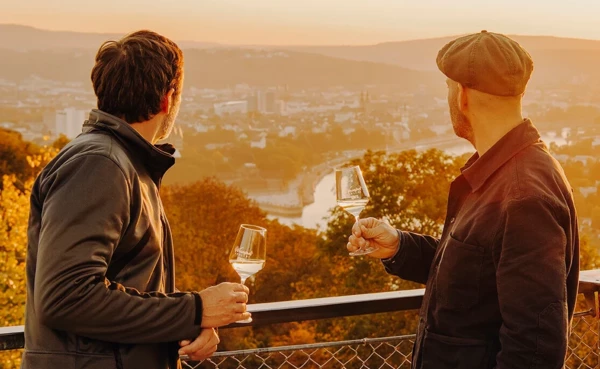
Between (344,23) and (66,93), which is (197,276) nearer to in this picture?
(66,93)

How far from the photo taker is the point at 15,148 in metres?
37.8

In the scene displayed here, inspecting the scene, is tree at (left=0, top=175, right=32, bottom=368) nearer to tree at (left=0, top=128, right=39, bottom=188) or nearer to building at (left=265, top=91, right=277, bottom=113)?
tree at (left=0, top=128, right=39, bottom=188)

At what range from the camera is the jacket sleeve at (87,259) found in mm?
1923

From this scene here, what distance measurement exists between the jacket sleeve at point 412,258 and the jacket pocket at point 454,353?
16.6 inches

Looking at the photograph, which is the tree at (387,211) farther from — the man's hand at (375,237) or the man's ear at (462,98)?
the man's ear at (462,98)

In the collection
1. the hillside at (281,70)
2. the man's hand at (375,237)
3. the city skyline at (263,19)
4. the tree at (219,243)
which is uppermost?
the city skyline at (263,19)

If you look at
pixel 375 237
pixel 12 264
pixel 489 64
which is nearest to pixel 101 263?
pixel 375 237

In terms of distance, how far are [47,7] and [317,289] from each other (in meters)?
55.3

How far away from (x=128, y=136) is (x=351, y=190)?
3.05 feet

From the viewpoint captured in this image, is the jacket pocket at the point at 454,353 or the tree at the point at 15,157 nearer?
the jacket pocket at the point at 454,353

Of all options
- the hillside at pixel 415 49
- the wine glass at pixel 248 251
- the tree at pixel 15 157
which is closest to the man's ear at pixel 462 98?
the wine glass at pixel 248 251

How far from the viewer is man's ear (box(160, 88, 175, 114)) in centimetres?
227

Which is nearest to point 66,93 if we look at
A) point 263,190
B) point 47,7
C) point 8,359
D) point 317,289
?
point 263,190

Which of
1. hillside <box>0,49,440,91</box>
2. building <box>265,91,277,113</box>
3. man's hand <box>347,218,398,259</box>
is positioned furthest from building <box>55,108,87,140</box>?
man's hand <box>347,218,398,259</box>
